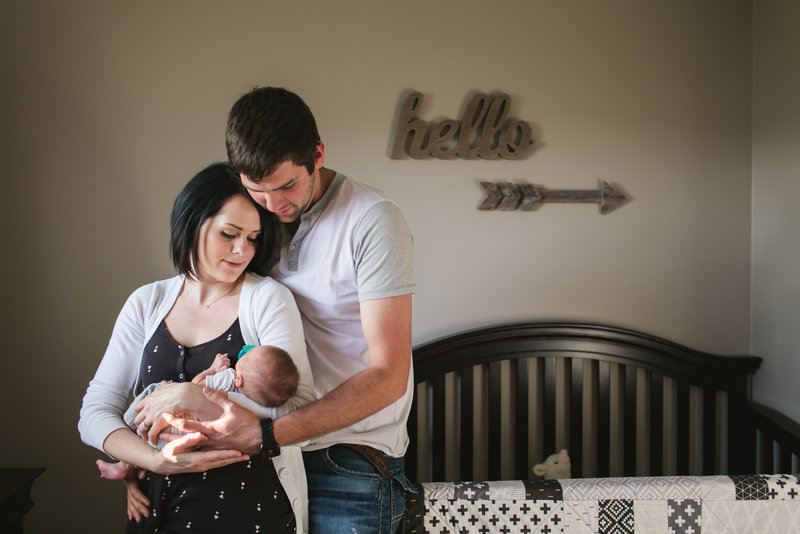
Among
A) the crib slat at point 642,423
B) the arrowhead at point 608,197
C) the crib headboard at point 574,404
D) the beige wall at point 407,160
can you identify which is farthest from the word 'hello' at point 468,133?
the crib slat at point 642,423

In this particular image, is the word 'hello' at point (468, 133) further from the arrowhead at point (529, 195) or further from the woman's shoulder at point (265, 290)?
the woman's shoulder at point (265, 290)

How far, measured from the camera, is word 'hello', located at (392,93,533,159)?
2.07 meters

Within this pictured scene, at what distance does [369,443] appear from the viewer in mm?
1412

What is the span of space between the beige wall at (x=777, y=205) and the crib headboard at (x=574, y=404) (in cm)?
11

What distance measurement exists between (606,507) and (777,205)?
1221 mm

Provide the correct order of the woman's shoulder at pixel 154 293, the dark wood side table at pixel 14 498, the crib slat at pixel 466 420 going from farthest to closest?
the crib slat at pixel 466 420 → the dark wood side table at pixel 14 498 → the woman's shoulder at pixel 154 293

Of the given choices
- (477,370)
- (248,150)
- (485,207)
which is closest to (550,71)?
(485,207)

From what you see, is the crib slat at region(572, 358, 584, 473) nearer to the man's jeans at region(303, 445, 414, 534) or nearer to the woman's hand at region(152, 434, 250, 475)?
the man's jeans at region(303, 445, 414, 534)

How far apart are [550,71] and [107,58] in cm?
152

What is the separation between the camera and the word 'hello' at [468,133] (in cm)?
207

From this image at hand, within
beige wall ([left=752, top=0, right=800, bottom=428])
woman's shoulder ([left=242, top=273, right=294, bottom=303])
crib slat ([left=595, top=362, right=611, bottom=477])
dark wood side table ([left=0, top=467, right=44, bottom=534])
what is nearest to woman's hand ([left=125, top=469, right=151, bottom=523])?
woman's shoulder ([left=242, top=273, right=294, bottom=303])

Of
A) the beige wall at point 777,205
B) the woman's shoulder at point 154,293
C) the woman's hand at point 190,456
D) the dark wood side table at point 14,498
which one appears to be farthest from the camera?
the beige wall at point 777,205

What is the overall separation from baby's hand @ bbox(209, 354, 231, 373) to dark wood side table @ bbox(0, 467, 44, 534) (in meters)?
0.88

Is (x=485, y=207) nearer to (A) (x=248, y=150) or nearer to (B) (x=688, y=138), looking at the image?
(B) (x=688, y=138)
